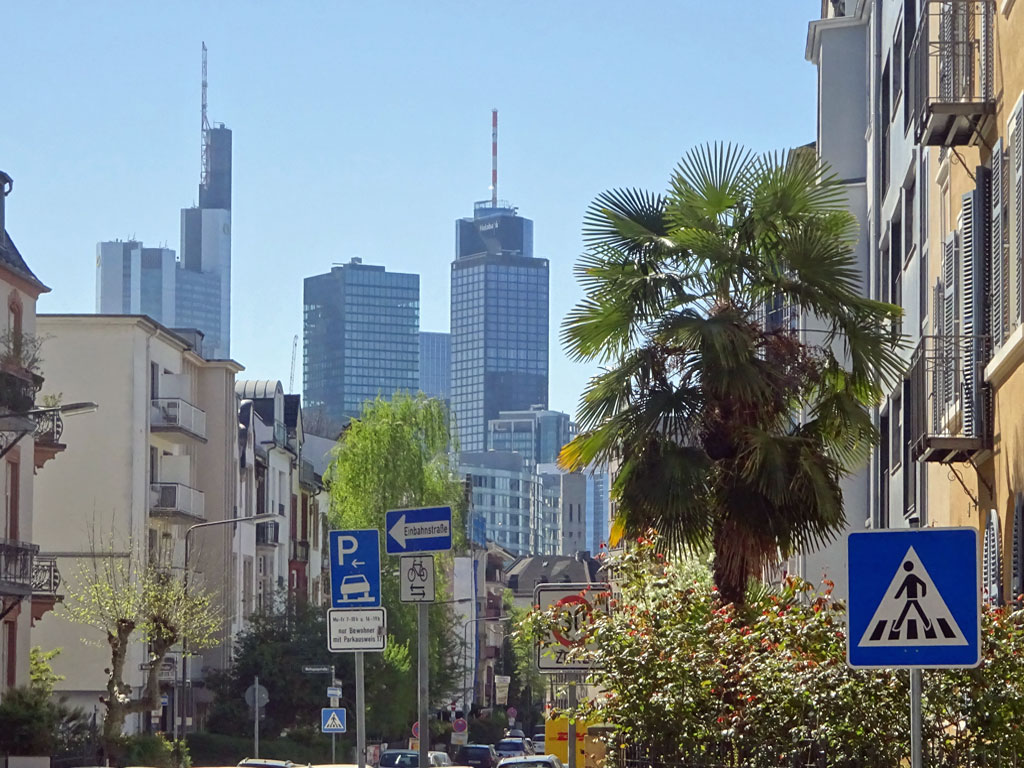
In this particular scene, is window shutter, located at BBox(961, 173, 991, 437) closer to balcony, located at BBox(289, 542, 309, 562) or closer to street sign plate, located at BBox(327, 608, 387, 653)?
street sign plate, located at BBox(327, 608, 387, 653)

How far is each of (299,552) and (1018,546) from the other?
68.9 meters

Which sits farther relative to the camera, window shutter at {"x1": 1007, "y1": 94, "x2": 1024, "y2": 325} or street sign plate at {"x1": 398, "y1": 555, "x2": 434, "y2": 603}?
street sign plate at {"x1": 398, "y1": 555, "x2": 434, "y2": 603}

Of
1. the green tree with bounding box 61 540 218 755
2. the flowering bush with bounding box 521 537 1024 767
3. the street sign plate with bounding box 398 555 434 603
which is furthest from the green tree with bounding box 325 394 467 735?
the street sign plate with bounding box 398 555 434 603

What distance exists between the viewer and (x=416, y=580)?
1468 centimetres

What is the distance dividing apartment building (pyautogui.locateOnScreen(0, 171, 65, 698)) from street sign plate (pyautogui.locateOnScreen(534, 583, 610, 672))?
22.0m

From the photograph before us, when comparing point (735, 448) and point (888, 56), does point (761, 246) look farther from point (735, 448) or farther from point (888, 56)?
point (888, 56)

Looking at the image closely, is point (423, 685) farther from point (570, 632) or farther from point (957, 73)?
point (957, 73)

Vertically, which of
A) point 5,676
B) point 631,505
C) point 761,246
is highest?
point 761,246

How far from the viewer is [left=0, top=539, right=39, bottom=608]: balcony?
38.5m

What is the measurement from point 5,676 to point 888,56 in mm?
24192

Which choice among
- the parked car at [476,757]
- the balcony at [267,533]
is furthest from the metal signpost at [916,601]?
the balcony at [267,533]

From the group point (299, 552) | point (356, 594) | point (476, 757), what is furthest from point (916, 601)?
point (299, 552)

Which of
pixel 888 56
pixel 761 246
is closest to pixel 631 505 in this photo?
pixel 761 246

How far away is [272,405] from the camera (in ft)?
259
